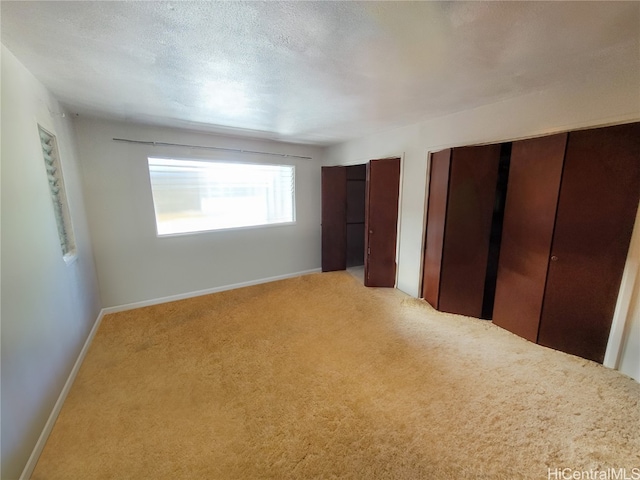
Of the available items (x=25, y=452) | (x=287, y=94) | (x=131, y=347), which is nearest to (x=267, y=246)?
(x=131, y=347)

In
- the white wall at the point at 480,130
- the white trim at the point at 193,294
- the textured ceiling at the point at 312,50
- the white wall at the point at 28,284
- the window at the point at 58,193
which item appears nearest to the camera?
the textured ceiling at the point at 312,50

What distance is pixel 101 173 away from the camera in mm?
2789

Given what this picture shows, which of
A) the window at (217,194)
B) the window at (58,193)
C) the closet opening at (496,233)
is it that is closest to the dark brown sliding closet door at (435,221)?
the closet opening at (496,233)

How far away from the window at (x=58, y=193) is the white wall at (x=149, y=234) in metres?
0.60

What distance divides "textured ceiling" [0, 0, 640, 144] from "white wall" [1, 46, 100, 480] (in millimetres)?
303

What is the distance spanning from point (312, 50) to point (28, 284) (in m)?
2.14

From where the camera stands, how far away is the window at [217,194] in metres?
3.20

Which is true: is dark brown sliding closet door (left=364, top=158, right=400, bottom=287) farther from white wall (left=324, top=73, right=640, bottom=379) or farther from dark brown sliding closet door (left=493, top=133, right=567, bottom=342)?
dark brown sliding closet door (left=493, top=133, right=567, bottom=342)

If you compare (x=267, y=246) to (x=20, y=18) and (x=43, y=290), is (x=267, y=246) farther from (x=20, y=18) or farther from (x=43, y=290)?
(x=20, y=18)

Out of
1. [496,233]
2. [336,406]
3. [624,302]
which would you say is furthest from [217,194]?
[624,302]

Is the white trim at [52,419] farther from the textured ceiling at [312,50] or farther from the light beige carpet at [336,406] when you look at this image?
the textured ceiling at [312,50]

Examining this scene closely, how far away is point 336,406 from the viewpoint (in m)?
1.69

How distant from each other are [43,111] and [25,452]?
223cm

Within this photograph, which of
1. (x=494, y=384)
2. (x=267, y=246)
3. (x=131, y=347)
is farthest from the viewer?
(x=267, y=246)
